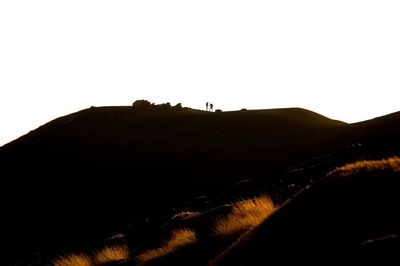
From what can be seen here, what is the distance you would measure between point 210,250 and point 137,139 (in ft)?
173

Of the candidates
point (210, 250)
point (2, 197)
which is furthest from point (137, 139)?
point (210, 250)

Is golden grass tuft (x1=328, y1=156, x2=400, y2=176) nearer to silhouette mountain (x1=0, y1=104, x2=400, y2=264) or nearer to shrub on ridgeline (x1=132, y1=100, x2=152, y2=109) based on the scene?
silhouette mountain (x1=0, y1=104, x2=400, y2=264)

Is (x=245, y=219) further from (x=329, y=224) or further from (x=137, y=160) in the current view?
(x=137, y=160)

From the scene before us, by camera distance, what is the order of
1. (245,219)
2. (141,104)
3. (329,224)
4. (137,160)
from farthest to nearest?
(141,104) → (137,160) → (245,219) → (329,224)

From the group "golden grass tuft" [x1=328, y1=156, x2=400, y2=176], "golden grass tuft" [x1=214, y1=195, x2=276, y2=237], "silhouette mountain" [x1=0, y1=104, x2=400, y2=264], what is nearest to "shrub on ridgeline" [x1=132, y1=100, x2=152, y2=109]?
"silhouette mountain" [x1=0, y1=104, x2=400, y2=264]

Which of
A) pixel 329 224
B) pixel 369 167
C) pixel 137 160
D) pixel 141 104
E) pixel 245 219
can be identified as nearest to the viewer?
pixel 329 224

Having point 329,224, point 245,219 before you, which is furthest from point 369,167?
point 245,219

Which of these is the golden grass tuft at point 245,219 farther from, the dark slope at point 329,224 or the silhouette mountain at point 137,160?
the silhouette mountain at point 137,160

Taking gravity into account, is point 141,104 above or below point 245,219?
above

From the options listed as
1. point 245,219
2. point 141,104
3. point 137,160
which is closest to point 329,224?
point 245,219

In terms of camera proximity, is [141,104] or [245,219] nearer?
[245,219]

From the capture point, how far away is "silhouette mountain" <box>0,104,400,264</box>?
4331 centimetres

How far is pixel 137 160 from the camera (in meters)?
54.5

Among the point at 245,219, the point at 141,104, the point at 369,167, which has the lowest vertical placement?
the point at 245,219
